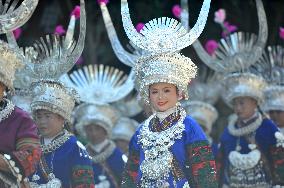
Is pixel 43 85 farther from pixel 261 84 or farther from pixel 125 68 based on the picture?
pixel 125 68

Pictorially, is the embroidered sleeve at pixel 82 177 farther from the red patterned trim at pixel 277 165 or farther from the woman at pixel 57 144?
the red patterned trim at pixel 277 165

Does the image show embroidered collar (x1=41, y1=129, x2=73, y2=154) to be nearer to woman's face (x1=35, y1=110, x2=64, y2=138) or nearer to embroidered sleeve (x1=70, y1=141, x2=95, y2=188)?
woman's face (x1=35, y1=110, x2=64, y2=138)

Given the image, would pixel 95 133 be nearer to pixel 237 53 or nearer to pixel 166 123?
pixel 237 53

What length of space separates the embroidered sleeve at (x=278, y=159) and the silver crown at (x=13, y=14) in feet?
9.96

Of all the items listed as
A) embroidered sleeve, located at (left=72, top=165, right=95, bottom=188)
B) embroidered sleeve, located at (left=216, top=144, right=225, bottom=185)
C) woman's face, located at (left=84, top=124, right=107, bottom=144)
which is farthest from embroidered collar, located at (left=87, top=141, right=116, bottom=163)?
embroidered sleeve, located at (left=72, top=165, right=95, bottom=188)

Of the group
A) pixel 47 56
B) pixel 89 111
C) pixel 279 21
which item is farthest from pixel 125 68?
pixel 47 56

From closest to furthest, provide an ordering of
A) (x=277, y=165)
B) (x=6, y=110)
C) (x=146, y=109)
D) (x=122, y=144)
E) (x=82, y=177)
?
1. (x=6, y=110)
2. (x=82, y=177)
3. (x=277, y=165)
4. (x=146, y=109)
5. (x=122, y=144)

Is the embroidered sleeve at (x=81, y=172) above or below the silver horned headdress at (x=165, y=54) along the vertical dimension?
below

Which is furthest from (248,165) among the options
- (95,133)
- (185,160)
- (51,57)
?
(185,160)

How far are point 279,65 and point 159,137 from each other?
3889mm

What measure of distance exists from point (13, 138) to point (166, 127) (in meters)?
1.18

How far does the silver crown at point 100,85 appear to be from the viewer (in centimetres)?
1145

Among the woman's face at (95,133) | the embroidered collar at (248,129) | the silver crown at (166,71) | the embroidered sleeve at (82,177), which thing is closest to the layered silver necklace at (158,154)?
the silver crown at (166,71)

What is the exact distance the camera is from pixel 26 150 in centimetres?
765
